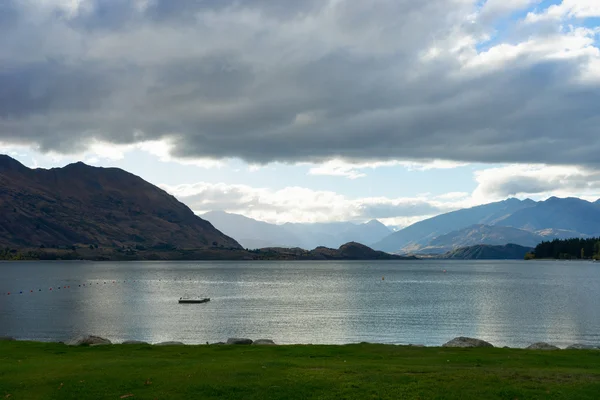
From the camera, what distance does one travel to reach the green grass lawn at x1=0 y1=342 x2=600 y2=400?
1075 inches

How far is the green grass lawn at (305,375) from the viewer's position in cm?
2731

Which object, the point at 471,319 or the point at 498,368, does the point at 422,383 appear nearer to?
the point at 498,368

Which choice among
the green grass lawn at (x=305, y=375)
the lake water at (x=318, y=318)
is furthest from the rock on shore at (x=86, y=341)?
the lake water at (x=318, y=318)

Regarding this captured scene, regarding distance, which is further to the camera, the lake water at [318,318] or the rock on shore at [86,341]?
the lake water at [318,318]

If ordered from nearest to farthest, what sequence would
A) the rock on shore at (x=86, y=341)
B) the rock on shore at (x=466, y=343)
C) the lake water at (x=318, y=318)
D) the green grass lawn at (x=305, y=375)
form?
the green grass lawn at (x=305, y=375) < the rock on shore at (x=466, y=343) < the rock on shore at (x=86, y=341) < the lake water at (x=318, y=318)

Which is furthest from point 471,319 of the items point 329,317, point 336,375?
point 336,375

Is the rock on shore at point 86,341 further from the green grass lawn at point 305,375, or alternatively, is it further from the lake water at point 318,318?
the lake water at point 318,318

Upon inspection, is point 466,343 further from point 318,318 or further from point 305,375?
point 318,318

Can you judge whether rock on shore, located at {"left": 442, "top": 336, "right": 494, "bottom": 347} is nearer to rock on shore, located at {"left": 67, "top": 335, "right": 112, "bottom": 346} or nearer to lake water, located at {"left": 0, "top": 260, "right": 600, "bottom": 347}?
lake water, located at {"left": 0, "top": 260, "right": 600, "bottom": 347}

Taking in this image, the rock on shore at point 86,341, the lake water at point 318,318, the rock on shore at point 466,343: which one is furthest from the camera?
the lake water at point 318,318

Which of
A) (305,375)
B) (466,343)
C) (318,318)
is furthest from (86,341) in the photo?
(318,318)

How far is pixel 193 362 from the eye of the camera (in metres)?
36.2

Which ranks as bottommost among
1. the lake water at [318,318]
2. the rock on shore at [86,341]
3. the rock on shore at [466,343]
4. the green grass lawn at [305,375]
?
the lake water at [318,318]

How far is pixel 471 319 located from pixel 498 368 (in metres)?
70.6
